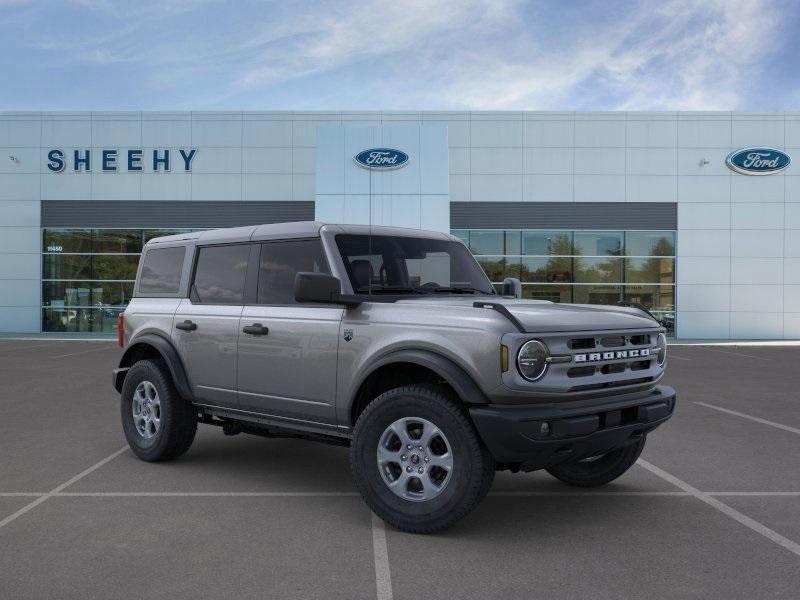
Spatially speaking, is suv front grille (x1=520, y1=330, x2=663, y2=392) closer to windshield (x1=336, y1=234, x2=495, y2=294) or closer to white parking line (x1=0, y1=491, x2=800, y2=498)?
white parking line (x1=0, y1=491, x2=800, y2=498)

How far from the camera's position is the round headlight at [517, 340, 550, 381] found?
3980 millimetres

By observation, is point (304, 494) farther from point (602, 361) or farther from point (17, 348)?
point (17, 348)

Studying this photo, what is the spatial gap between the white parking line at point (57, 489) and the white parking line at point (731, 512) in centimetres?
467

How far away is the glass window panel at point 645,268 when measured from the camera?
26688 mm

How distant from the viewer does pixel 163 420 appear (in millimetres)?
5883

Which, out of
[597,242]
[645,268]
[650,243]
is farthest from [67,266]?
[650,243]

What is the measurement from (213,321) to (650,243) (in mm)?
23822

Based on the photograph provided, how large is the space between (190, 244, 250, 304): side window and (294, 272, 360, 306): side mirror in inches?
50.8

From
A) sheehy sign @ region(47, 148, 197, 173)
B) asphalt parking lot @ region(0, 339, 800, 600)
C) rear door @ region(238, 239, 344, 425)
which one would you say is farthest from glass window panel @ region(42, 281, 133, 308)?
rear door @ region(238, 239, 344, 425)

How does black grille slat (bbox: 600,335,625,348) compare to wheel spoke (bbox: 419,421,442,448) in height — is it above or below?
above

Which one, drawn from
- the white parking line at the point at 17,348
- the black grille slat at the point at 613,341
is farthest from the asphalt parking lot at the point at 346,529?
the white parking line at the point at 17,348

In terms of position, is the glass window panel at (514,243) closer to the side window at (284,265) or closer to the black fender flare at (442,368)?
the side window at (284,265)

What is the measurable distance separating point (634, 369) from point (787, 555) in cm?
138

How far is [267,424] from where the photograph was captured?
5.27 m
